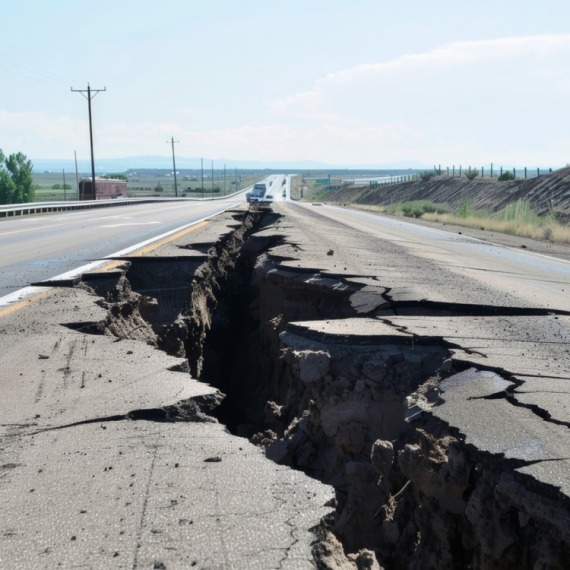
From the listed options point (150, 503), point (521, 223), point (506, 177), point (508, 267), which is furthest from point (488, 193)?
point (150, 503)

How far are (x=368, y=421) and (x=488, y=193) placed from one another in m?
48.8

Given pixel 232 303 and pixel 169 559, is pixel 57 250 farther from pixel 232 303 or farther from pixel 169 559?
pixel 169 559

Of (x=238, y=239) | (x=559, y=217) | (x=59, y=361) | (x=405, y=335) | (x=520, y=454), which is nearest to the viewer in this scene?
(x=520, y=454)

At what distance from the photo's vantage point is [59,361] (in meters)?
4.97

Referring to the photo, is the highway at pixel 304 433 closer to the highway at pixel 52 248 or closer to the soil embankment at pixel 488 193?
the highway at pixel 52 248

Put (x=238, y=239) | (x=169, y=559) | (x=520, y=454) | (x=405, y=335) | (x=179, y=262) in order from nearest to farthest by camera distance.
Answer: (x=169, y=559) → (x=520, y=454) → (x=405, y=335) → (x=179, y=262) → (x=238, y=239)

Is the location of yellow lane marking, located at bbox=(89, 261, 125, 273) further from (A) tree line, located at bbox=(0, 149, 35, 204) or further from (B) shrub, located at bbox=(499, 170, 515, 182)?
(A) tree line, located at bbox=(0, 149, 35, 204)

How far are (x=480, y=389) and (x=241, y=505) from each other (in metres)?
2.04

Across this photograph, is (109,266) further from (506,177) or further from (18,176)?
(18,176)

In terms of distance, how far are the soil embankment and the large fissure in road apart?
25493 mm

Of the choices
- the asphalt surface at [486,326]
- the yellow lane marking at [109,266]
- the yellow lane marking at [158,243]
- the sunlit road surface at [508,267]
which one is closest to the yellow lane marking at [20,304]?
the yellow lane marking at [109,266]

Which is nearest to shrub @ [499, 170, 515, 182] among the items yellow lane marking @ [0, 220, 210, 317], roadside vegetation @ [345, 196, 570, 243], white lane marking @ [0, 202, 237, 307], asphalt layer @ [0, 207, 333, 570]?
roadside vegetation @ [345, 196, 570, 243]

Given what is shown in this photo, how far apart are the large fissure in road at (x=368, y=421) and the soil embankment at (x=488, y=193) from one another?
2549 centimetres

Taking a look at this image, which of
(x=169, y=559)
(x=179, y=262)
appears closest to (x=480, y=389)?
(x=169, y=559)
